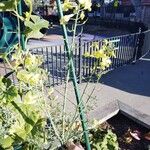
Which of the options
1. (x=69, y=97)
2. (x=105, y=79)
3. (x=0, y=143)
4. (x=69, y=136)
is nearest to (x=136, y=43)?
(x=105, y=79)

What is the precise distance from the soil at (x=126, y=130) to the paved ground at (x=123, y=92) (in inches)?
4.2

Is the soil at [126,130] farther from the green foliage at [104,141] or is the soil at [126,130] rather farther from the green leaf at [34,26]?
the green leaf at [34,26]

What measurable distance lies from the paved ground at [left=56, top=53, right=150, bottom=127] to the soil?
107mm

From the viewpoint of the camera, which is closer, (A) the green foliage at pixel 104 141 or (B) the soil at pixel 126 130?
(A) the green foliage at pixel 104 141

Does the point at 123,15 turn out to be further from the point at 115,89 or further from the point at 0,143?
the point at 0,143

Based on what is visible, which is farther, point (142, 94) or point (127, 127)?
point (142, 94)

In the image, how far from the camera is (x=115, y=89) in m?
5.84

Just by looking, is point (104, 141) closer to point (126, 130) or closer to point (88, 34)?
point (126, 130)

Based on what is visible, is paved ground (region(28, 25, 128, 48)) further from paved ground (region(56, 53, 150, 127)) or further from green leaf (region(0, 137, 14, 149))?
green leaf (region(0, 137, 14, 149))

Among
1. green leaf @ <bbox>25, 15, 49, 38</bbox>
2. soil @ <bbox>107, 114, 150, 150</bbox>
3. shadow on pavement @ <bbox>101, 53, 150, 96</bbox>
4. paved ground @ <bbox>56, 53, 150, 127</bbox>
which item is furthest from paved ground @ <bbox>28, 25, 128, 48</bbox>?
green leaf @ <bbox>25, 15, 49, 38</bbox>

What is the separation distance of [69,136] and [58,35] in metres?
12.3

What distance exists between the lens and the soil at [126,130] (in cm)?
295

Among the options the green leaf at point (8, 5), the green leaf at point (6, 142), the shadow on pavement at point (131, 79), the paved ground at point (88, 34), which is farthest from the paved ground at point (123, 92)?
the paved ground at point (88, 34)

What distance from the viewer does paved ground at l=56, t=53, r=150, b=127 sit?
3.27 metres
